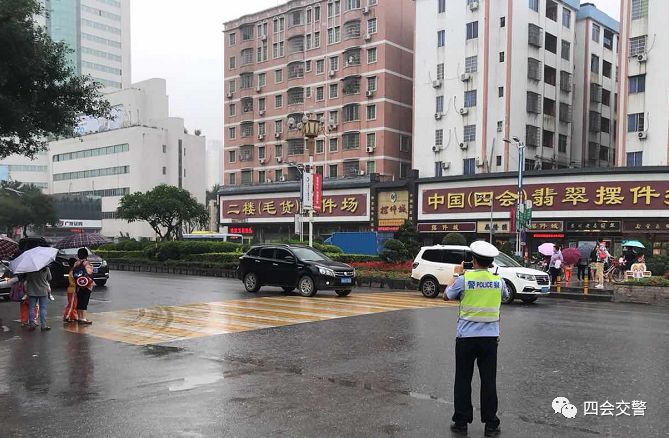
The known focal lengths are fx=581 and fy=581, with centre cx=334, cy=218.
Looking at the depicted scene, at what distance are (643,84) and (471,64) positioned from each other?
41.4ft

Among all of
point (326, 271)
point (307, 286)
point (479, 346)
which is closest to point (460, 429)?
point (479, 346)

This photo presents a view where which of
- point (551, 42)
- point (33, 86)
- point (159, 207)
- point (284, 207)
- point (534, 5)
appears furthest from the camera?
point (284, 207)

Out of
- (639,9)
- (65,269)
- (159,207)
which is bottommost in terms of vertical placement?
(65,269)

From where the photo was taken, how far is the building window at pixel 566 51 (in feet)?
158

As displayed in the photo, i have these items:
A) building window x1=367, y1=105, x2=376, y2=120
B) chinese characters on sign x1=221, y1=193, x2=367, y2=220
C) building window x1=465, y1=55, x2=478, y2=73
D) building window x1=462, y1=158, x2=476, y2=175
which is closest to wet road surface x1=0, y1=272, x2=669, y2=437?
building window x1=462, y1=158, x2=476, y2=175

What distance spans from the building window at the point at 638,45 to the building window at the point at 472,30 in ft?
37.2

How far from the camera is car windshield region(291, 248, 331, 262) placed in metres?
17.6

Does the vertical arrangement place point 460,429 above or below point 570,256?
below

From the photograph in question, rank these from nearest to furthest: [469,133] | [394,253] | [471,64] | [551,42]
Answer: [394,253]
[471,64]
[469,133]
[551,42]

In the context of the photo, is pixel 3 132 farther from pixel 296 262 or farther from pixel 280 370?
pixel 280 370

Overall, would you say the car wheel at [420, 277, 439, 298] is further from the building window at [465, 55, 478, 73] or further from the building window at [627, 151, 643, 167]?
the building window at [465, 55, 478, 73]

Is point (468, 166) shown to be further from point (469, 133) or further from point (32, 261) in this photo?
point (32, 261)

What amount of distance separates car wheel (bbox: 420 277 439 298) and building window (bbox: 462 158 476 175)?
28.9 metres

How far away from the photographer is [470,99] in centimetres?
4622
